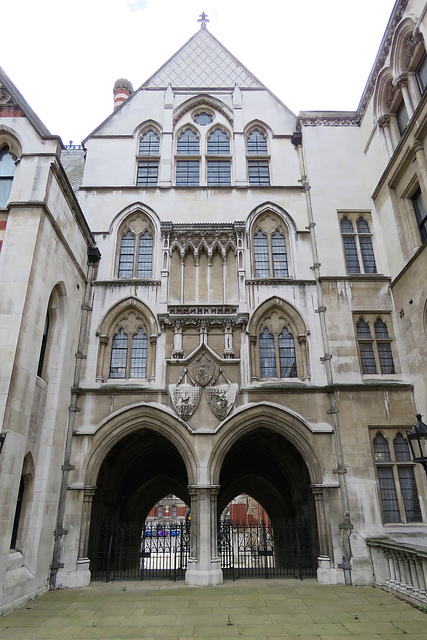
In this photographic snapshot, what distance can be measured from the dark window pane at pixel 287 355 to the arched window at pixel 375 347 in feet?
6.99

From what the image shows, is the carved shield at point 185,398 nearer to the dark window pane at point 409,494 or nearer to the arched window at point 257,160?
the dark window pane at point 409,494

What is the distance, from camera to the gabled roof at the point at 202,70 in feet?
63.1

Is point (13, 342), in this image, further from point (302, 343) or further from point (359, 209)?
point (359, 209)

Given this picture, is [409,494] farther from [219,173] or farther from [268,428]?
[219,173]

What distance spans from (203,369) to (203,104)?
11.9 meters

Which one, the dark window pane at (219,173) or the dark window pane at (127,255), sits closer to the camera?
the dark window pane at (127,255)

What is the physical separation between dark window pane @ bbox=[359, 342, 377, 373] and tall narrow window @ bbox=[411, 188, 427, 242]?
372cm

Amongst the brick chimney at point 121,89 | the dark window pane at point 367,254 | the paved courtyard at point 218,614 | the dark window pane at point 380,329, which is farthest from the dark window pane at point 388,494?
the brick chimney at point 121,89

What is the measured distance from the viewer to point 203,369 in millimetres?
13602

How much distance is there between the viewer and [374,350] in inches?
545

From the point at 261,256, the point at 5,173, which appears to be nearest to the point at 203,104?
the point at 261,256

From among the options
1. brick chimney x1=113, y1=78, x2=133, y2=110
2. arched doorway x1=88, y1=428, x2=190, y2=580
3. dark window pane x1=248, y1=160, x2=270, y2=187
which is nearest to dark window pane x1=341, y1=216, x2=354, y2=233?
dark window pane x1=248, y1=160, x2=270, y2=187

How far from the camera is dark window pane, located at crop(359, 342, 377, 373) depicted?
44.9 ft

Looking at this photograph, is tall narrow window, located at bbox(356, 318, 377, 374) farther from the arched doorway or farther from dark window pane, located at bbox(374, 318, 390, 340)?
the arched doorway
